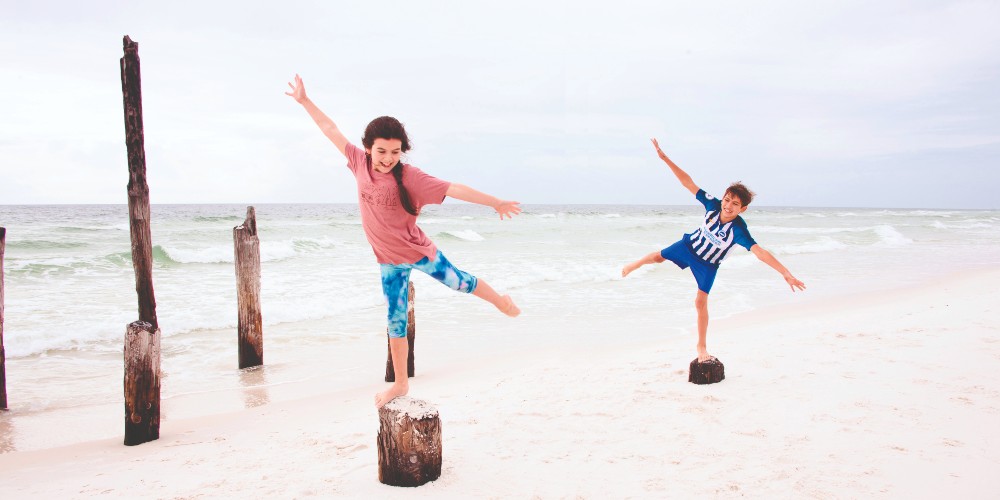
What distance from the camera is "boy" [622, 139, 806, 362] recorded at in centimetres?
609

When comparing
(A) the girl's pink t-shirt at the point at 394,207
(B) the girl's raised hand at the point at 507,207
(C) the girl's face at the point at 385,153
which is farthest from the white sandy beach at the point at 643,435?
(C) the girl's face at the point at 385,153

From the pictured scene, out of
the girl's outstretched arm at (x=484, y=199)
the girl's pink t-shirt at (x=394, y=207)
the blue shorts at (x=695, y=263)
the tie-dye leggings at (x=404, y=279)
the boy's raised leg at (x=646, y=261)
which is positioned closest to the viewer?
the girl's outstretched arm at (x=484, y=199)

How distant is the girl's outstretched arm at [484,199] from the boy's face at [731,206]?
291cm

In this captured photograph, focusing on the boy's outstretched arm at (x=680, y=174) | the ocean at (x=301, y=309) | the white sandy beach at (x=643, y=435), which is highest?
the boy's outstretched arm at (x=680, y=174)

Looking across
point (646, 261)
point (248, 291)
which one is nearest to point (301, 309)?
point (248, 291)

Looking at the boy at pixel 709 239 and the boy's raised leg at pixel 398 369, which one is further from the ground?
the boy at pixel 709 239

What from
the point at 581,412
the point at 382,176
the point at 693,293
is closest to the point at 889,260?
the point at 693,293

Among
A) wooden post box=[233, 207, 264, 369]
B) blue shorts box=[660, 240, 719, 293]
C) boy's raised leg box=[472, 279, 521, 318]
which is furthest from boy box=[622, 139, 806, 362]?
wooden post box=[233, 207, 264, 369]

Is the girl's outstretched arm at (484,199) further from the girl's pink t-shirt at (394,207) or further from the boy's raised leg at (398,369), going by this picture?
the boy's raised leg at (398,369)

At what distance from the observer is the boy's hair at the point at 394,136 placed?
4070 millimetres

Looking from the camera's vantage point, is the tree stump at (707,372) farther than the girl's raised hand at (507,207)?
Yes

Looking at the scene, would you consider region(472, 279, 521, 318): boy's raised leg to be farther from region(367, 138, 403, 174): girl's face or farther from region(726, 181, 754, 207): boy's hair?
region(726, 181, 754, 207): boy's hair

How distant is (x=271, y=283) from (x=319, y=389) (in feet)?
30.9

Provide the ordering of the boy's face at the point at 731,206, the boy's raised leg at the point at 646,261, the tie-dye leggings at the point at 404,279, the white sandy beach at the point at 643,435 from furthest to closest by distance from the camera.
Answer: the boy's raised leg at the point at 646,261 → the boy's face at the point at 731,206 → the tie-dye leggings at the point at 404,279 → the white sandy beach at the point at 643,435
